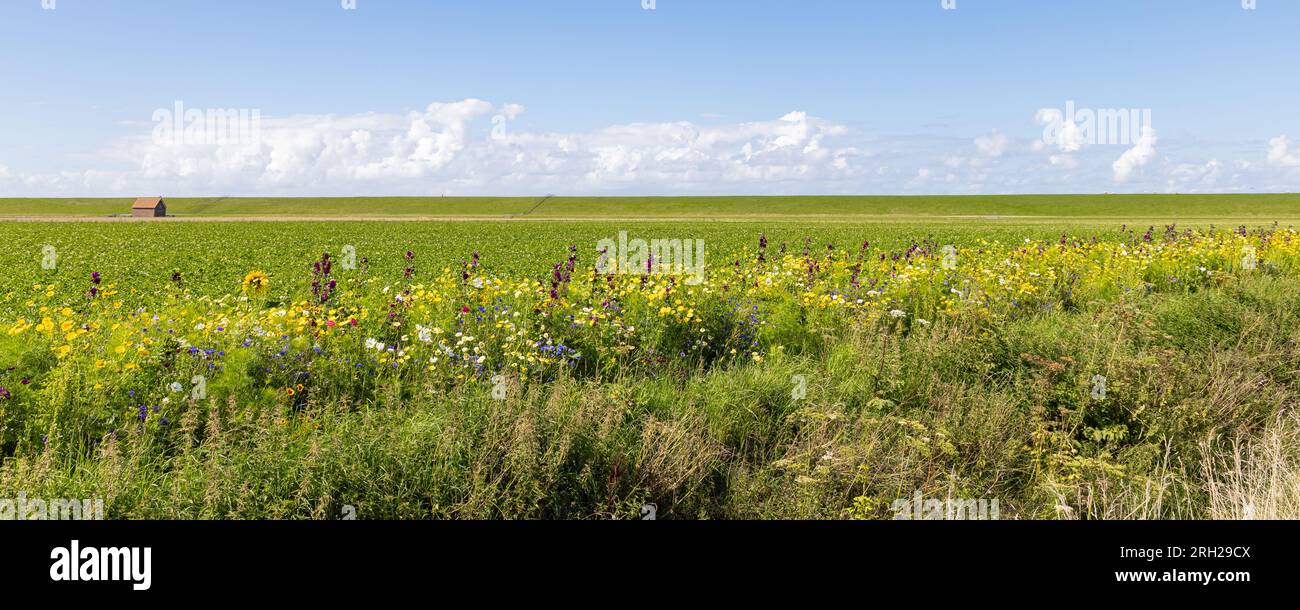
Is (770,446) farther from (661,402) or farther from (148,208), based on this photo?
(148,208)

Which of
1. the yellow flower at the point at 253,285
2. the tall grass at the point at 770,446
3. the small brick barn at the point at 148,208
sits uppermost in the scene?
the small brick barn at the point at 148,208

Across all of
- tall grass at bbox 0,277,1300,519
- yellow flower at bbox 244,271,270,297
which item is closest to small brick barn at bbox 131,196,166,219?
yellow flower at bbox 244,271,270,297

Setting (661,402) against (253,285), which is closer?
(661,402)

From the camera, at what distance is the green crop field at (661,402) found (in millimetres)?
4246

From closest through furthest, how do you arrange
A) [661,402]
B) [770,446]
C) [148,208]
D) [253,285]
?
[770,446] → [661,402] → [253,285] → [148,208]

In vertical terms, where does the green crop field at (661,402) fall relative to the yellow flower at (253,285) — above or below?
below

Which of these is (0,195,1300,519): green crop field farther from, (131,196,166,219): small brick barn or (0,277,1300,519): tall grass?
(131,196,166,219): small brick barn

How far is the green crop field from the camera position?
425 cm

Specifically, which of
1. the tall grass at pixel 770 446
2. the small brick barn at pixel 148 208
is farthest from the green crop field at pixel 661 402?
the small brick barn at pixel 148 208

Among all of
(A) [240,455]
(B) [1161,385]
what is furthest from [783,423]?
(A) [240,455]

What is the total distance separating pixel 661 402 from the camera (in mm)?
5664

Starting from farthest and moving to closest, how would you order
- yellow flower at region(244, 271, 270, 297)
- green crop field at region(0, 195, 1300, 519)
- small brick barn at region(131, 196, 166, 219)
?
small brick barn at region(131, 196, 166, 219)
yellow flower at region(244, 271, 270, 297)
green crop field at region(0, 195, 1300, 519)

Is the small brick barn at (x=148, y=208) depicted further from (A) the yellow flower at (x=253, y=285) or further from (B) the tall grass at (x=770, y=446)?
(B) the tall grass at (x=770, y=446)

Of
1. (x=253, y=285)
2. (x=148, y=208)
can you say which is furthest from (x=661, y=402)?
(x=148, y=208)
